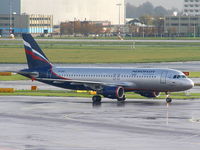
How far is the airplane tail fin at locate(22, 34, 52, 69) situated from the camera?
73.8m

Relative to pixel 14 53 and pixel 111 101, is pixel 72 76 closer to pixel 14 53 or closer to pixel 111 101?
pixel 111 101

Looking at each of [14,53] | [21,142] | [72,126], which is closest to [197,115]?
[72,126]

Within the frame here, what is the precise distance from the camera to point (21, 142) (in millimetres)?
41500

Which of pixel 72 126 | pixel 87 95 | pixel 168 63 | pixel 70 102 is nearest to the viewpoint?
pixel 72 126

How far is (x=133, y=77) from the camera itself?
68438 mm

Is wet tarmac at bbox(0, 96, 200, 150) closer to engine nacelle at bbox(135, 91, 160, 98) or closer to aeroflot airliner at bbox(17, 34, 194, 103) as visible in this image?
engine nacelle at bbox(135, 91, 160, 98)

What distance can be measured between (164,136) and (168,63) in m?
94.7

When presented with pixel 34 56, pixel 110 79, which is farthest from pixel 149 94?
pixel 34 56

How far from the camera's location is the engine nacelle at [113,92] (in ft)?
220

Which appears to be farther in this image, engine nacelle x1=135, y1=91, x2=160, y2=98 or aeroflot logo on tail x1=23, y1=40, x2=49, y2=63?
aeroflot logo on tail x1=23, y1=40, x2=49, y2=63

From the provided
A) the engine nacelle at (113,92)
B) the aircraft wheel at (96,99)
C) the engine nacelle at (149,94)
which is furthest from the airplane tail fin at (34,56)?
the engine nacelle at (149,94)

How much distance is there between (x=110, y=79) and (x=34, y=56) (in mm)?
10245

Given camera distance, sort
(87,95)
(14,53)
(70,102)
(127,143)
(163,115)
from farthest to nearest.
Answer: (14,53)
(87,95)
(70,102)
(163,115)
(127,143)

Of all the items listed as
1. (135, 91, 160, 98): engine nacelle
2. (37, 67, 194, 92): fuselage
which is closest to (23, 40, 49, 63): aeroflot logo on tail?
(37, 67, 194, 92): fuselage
